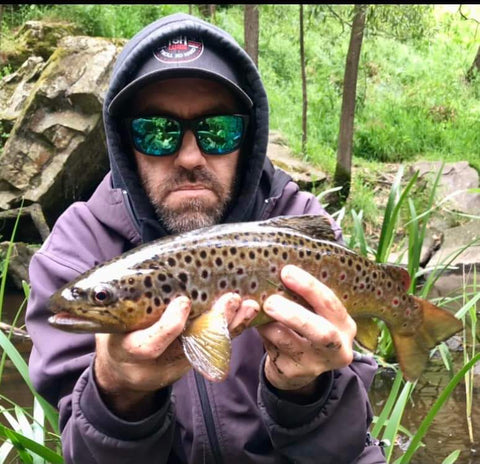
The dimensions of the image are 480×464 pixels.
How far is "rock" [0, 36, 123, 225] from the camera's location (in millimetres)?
8602

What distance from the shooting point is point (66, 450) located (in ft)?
7.02

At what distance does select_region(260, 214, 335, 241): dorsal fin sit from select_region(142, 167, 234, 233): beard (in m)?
0.38

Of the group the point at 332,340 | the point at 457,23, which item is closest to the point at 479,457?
the point at 332,340

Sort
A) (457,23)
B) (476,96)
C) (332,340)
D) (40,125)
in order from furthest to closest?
1. (457,23)
2. (476,96)
3. (40,125)
4. (332,340)

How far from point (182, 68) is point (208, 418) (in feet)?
3.97

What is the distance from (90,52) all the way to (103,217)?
7413 millimetres

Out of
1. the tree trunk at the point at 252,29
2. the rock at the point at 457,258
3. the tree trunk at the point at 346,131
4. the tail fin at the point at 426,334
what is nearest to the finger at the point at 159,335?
the tail fin at the point at 426,334

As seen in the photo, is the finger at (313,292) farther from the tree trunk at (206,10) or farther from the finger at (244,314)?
the tree trunk at (206,10)

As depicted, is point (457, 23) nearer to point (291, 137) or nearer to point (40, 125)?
point (291, 137)

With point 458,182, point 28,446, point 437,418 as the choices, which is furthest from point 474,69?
point 28,446

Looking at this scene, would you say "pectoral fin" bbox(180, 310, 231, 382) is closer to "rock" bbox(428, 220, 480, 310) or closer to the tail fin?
the tail fin

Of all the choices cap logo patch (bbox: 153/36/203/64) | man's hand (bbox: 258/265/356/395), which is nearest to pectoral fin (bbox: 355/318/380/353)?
man's hand (bbox: 258/265/356/395)

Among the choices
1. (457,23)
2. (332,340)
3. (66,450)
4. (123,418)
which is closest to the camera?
(332,340)

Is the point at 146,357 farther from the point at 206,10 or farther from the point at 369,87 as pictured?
the point at 206,10
